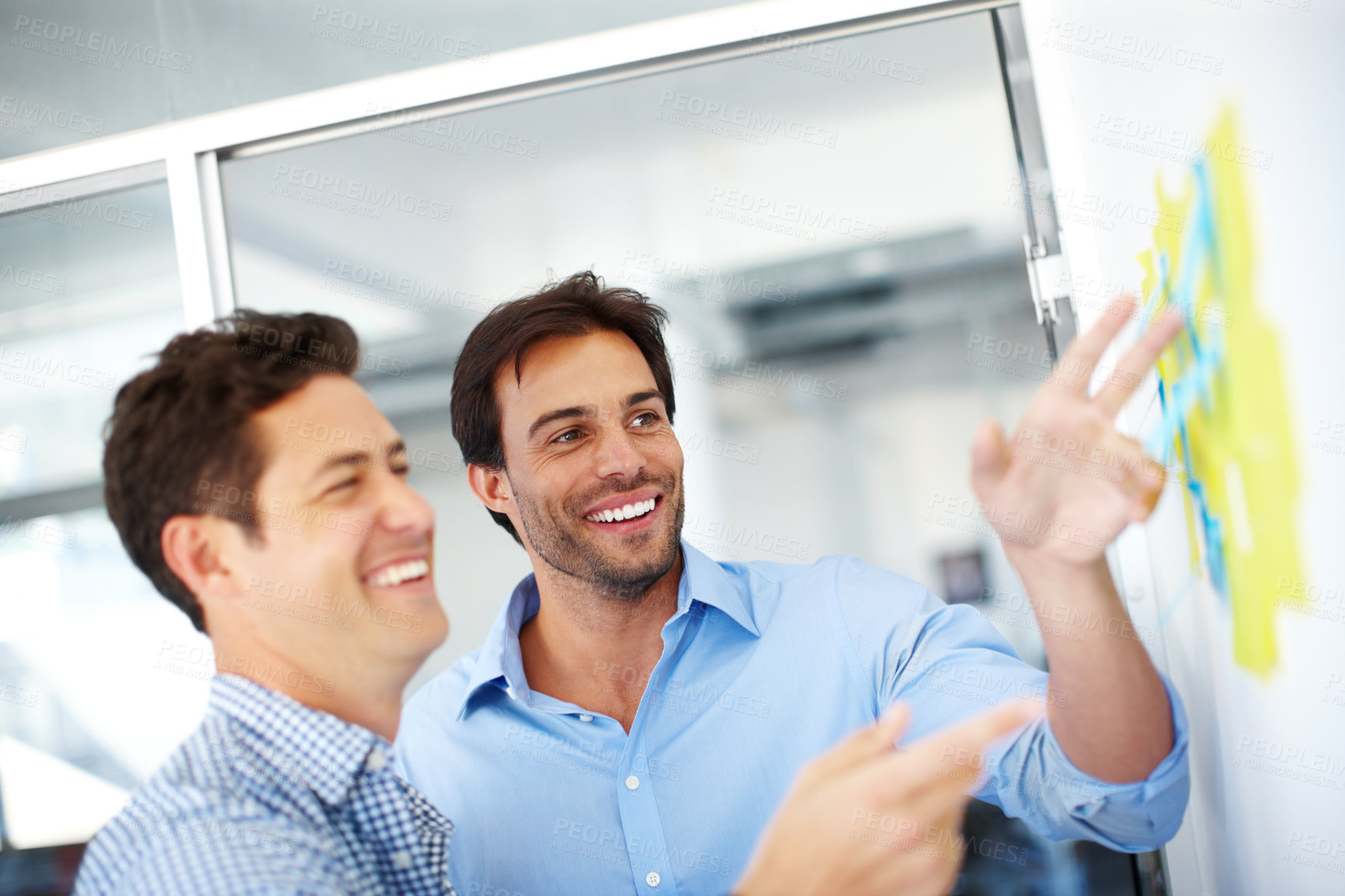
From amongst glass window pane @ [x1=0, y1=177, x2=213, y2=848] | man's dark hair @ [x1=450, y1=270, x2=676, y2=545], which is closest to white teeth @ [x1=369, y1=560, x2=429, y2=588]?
man's dark hair @ [x1=450, y1=270, x2=676, y2=545]

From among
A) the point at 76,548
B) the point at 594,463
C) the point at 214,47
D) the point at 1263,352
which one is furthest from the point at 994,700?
the point at 214,47

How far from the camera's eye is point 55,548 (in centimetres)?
226

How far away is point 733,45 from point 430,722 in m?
1.46

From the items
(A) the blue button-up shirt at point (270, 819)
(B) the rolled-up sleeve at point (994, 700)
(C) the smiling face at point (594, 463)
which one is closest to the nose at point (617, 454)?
(C) the smiling face at point (594, 463)

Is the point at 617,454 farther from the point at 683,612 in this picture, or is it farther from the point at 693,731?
the point at 693,731

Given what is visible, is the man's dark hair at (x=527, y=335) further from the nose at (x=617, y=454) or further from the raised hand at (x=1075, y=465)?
the raised hand at (x=1075, y=465)

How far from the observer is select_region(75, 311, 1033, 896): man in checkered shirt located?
1.02 metres

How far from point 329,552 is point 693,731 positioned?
0.75 meters

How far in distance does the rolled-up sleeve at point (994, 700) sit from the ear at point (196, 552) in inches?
39.2

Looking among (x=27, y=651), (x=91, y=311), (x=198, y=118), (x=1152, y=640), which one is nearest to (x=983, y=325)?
(x=1152, y=640)

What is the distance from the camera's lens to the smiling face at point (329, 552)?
3.62 ft

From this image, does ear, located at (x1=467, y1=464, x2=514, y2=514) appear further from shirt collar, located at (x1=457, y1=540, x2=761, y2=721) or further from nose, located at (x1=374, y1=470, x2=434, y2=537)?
nose, located at (x1=374, y1=470, x2=434, y2=537)

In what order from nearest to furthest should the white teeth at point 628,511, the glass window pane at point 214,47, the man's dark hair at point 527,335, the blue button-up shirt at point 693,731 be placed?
the blue button-up shirt at point 693,731 < the white teeth at point 628,511 < the man's dark hair at point 527,335 < the glass window pane at point 214,47

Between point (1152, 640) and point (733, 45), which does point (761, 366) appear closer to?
point (733, 45)
